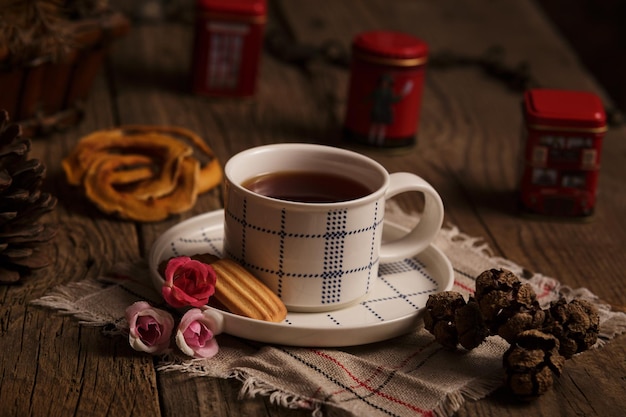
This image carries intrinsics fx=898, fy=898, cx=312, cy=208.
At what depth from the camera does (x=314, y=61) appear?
1716 mm

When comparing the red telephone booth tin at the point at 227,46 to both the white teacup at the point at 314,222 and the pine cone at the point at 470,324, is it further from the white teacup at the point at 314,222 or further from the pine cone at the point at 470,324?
the pine cone at the point at 470,324

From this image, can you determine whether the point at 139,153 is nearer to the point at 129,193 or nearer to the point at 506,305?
the point at 129,193

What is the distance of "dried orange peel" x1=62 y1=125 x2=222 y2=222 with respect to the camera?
3.65ft

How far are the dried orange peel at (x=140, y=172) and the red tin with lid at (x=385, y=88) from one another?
0.83 feet

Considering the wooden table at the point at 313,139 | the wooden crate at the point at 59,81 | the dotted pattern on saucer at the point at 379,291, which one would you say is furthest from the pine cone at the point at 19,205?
the wooden crate at the point at 59,81

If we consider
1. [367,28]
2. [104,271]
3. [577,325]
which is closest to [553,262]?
[577,325]

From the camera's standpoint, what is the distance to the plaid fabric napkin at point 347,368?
0.76 metres

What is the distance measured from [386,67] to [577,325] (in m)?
0.64

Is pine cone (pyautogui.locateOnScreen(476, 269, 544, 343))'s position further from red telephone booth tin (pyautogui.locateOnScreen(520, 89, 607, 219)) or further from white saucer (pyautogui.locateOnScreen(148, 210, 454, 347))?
red telephone booth tin (pyautogui.locateOnScreen(520, 89, 607, 219))

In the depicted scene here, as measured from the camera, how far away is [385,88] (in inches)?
Answer: 53.0

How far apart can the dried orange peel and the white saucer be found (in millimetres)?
127

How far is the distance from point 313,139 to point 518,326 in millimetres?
708

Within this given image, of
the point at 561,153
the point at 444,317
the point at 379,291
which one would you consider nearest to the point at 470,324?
the point at 444,317

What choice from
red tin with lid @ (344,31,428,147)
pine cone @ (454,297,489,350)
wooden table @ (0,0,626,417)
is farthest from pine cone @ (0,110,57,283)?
red tin with lid @ (344,31,428,147)
